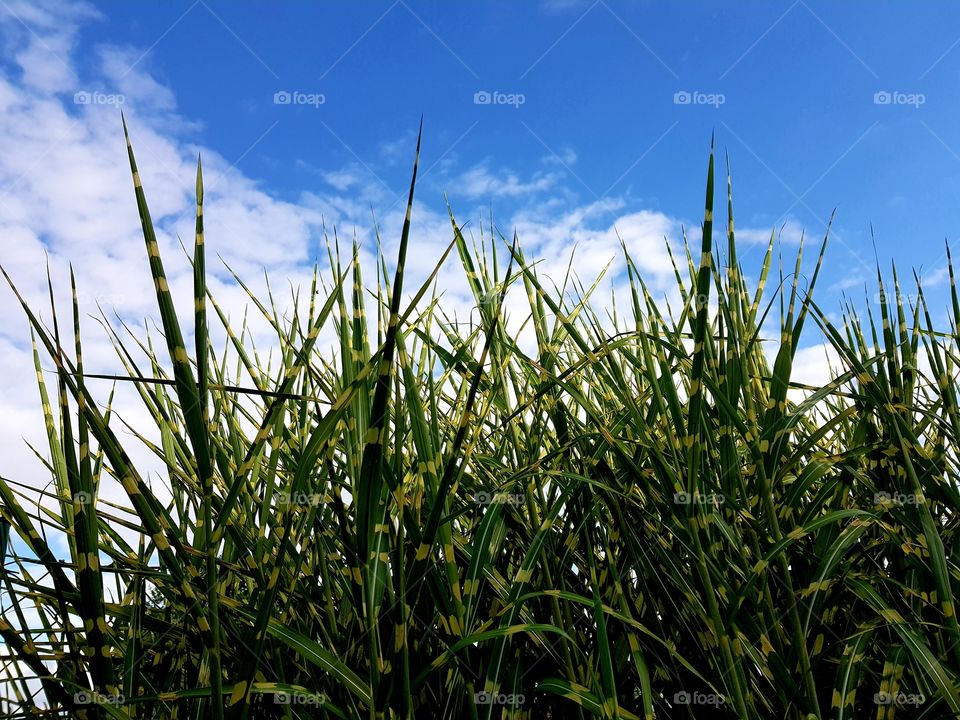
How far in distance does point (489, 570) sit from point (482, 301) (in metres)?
0.58

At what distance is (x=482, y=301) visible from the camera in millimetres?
1428

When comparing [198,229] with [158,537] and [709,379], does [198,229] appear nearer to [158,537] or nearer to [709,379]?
[158,537]

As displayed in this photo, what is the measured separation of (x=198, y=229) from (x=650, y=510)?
2.67 feet

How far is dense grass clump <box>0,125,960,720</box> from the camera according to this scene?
2.51ft

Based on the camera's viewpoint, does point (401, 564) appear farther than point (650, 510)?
No

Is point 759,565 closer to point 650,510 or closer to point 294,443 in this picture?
point 650,510

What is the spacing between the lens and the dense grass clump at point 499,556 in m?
0.77

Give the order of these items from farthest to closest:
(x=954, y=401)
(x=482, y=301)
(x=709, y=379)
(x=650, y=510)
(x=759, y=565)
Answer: (x=482, y=301), (x=954, y=401), (x=650, y=510), (x=709, y=379), (x=759, y=565)

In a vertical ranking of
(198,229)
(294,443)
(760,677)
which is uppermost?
(198,229)

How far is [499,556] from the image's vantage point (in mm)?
1226

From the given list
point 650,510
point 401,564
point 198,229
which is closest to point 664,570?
point 650,510

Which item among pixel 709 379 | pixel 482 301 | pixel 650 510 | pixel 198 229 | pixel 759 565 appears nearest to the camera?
pixel 198 229

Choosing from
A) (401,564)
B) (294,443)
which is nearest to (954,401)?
(401,564)

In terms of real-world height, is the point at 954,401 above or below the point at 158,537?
above
